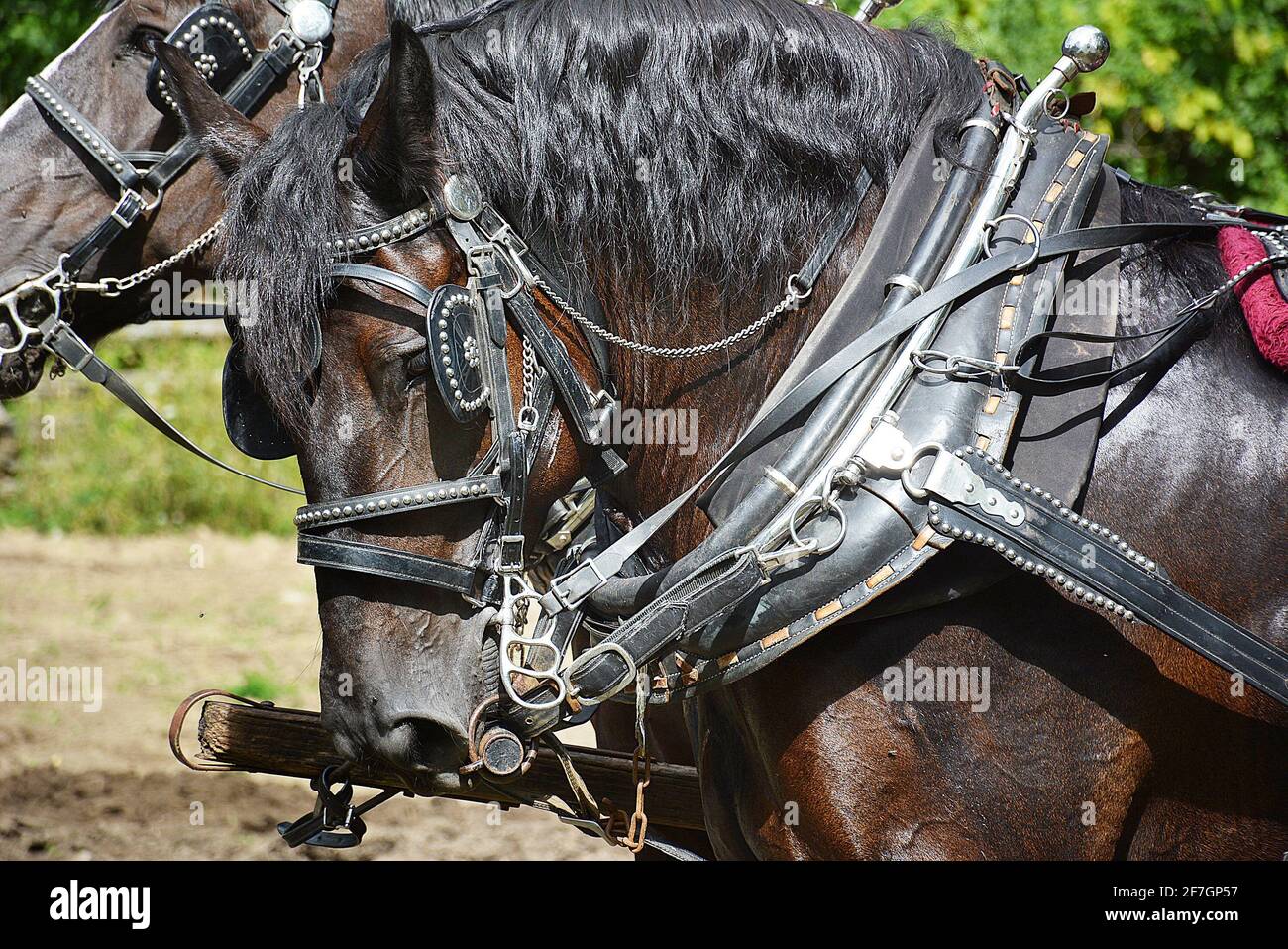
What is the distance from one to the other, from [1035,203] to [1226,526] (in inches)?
20.9

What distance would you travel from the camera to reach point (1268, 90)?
494 cm

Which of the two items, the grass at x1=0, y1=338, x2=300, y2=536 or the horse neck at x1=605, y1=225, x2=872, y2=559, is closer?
the horse neck at x1=605, y1=225, x2=872, y2=559

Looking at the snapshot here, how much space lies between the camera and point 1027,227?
1696 mm

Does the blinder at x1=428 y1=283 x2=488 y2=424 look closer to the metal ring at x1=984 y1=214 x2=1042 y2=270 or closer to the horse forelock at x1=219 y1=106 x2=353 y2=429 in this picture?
the horse forelock at x1=219 y1=106 x2=353 y2=429

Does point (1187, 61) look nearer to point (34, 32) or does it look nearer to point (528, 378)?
point (528, 378)

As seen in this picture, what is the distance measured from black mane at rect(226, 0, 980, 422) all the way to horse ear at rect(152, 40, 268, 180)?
0.10 metres

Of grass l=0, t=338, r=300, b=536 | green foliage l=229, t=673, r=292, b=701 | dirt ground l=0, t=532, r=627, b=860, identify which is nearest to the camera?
dirt ground l=0, t=532, r=627, b=860

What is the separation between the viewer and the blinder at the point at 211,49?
2.84 metres

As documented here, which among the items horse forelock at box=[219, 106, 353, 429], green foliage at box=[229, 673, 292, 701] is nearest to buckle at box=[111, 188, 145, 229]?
horse forelock at box=[219, 106, 353, 429]

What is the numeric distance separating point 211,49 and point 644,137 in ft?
5.30

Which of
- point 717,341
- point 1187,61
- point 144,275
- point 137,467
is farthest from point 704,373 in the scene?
point 137,467

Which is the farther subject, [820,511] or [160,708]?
[160,708]

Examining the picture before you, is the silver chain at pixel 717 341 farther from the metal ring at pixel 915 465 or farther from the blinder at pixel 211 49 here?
the blinder at pixel 211 49

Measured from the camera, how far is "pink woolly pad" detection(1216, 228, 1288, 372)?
5.57 feet
